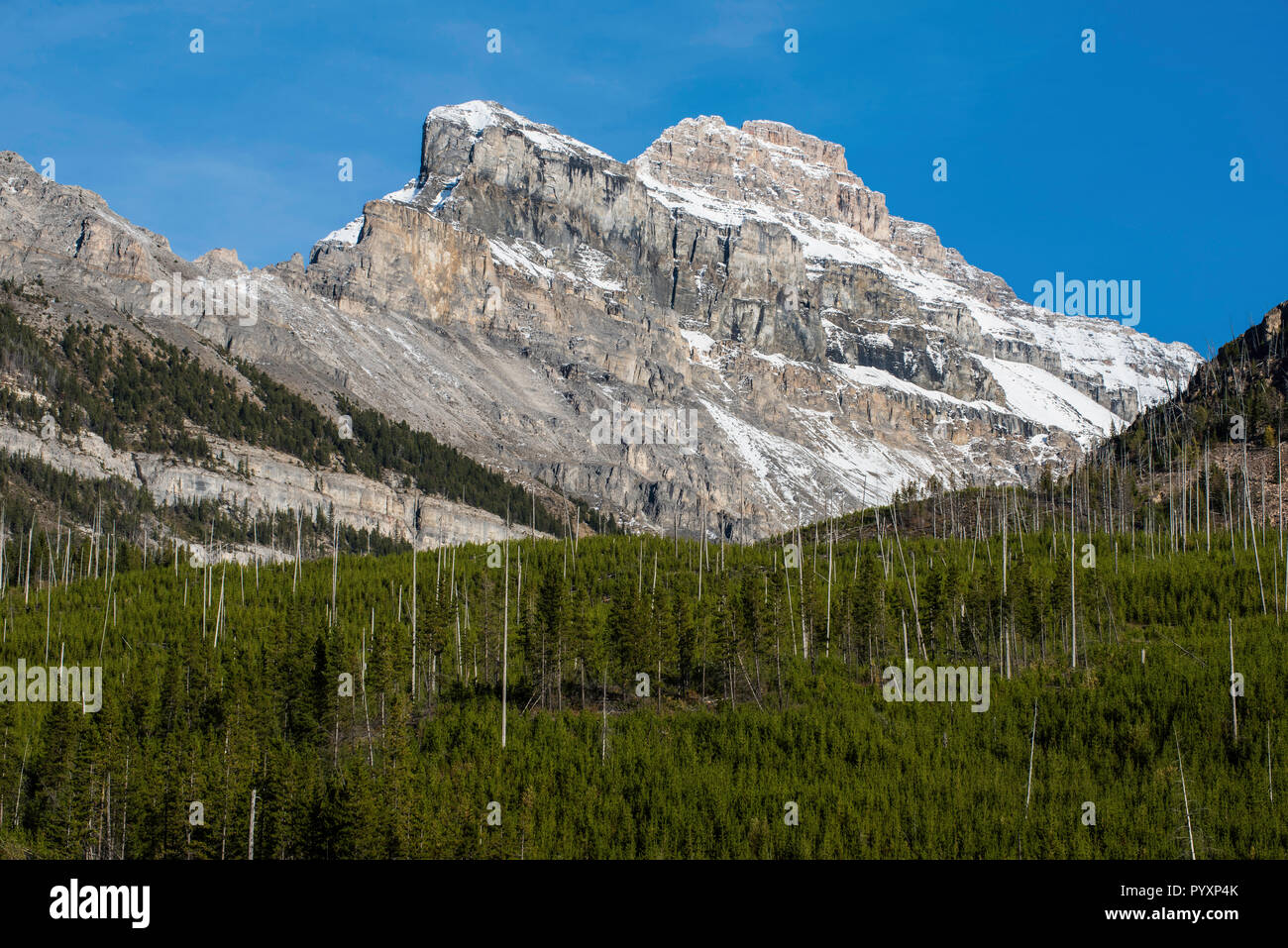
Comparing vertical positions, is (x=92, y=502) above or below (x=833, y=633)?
above

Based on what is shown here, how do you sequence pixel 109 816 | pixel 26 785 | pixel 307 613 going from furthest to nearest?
pixel 307 613
pixel 26 785
pixel 109 816

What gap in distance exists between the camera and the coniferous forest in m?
36.5

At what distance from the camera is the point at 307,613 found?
62.7 meters

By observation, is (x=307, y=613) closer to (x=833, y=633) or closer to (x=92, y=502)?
(x=833, y=633)

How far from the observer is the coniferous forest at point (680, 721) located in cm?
3653

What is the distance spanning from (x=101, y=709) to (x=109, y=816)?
11.0m

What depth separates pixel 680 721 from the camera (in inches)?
1879

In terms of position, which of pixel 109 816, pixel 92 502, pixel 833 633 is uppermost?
pixel 92 502

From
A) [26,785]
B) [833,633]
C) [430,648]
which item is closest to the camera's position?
[26,785]
